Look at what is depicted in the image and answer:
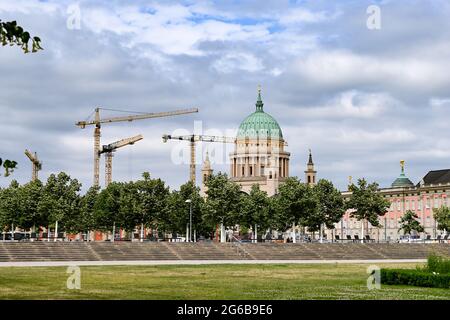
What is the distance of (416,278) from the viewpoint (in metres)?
38.1

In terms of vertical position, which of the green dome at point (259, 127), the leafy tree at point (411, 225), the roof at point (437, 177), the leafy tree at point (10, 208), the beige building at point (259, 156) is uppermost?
the green dome at point (259, 127)

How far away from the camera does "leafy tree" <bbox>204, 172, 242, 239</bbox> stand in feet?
304

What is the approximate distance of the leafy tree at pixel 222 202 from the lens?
3649 inches

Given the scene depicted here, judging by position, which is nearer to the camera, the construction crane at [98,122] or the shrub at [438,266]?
the shrub at [438,266]

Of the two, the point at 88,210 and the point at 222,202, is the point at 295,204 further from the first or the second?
the point at 88,210

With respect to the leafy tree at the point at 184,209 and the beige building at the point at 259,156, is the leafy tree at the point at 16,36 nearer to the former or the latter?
the leafy tree at the point at 184,209

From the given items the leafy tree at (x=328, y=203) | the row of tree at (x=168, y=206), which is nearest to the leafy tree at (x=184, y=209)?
the row of tree at (x=168, y=206)

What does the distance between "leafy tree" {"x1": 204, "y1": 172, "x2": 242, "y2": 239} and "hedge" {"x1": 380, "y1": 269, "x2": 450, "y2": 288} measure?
5322cm

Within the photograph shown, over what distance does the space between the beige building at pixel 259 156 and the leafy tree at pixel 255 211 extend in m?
78.7
